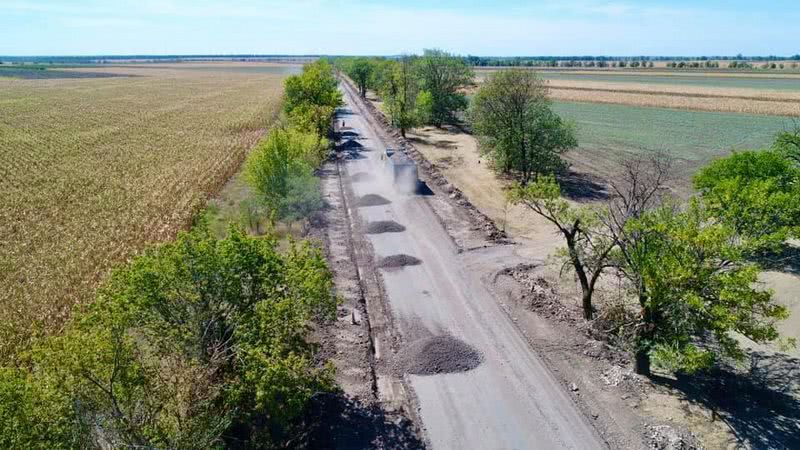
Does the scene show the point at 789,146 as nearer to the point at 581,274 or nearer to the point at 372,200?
the point at 581,274

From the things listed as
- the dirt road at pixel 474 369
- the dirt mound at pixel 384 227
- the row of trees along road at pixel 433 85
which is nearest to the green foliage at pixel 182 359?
the dirt road at pixel 474 369

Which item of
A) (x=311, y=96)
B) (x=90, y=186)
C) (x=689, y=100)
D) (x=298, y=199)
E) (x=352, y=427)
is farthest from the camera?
(x=689, y=100)

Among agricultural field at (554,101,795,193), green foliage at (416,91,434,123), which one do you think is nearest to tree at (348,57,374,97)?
agricultural field at (554,101,795,193)

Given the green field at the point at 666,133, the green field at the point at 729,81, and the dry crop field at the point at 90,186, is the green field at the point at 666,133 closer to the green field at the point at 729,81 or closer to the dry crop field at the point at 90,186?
the dry crop field at the point at 90,186

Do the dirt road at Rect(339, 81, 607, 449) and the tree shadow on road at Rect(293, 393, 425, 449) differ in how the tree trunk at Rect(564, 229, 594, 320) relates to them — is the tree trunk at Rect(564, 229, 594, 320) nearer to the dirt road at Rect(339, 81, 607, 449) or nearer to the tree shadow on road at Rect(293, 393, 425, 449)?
the dirt road at Rect(339, 81, 607, 449)

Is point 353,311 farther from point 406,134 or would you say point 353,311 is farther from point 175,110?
point 175,110

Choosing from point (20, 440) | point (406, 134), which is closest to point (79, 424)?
point (20, 440)

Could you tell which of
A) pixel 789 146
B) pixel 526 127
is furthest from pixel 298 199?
pixel 789 146
